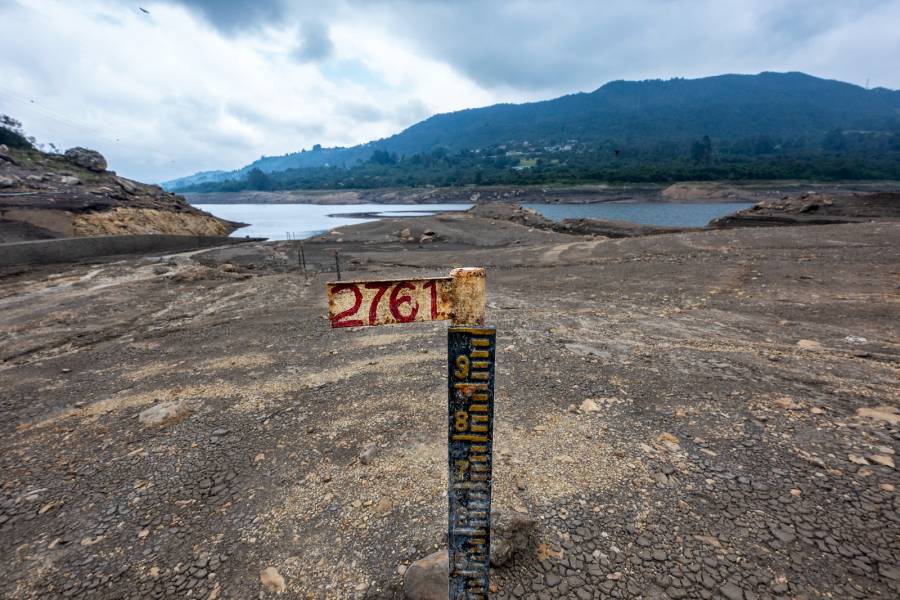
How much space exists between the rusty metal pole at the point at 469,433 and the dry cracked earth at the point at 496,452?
3.24 ft

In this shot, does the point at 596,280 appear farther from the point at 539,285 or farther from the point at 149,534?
the point at 149,534

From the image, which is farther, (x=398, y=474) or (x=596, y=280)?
(x=596, y=280)

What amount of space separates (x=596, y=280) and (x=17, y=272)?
24820 millimetres

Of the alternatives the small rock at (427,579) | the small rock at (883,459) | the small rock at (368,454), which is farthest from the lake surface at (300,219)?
the small rock at (883,459)

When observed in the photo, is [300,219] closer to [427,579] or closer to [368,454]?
[368,454]

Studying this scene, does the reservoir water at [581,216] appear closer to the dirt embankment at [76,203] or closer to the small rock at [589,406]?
the dirt embankment at [76,203]

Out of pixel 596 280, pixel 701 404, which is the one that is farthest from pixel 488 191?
pixel 701 404

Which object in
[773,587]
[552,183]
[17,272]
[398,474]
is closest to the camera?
[773,587]

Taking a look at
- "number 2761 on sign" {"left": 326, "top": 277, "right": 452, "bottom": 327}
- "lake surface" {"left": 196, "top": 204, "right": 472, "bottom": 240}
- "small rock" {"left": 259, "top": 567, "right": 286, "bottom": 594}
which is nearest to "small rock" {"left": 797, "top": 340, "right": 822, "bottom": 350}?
"number 2761 on sign" {"left": 326, "top": 277, "right": 452, "bottom": 327}

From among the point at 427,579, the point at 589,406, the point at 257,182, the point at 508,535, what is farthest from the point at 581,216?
the point at 257,182

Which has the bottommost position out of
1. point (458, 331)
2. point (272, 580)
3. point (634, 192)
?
point (272, 580)

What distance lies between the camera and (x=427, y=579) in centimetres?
316

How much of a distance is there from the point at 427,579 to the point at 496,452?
1.84 meters

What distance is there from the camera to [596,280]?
14.2 metres
